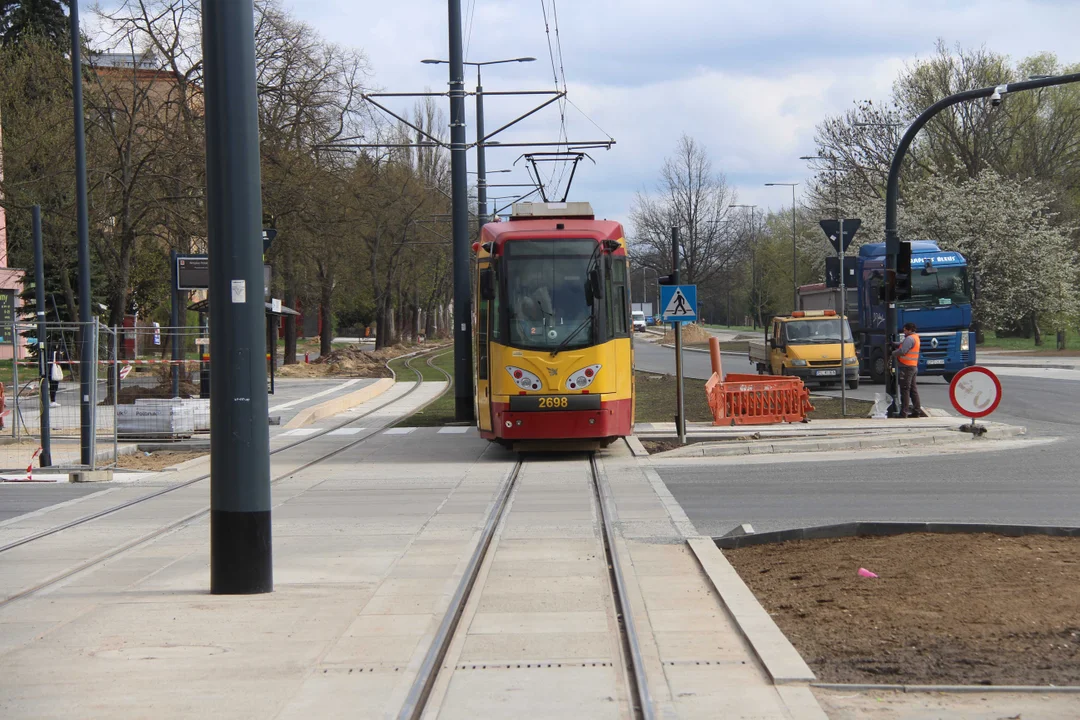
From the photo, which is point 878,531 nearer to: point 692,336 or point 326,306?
point 326,306

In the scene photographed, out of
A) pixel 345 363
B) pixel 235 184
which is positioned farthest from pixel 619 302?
pixel 345 363

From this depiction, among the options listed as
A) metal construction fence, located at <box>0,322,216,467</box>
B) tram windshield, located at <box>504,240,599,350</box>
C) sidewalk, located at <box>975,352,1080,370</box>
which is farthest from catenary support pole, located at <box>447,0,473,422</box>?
sidewalk, located at <box>975,352,1080,370</box>

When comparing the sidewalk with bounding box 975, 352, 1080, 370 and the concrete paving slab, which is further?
the sidewalk with bounding box 975, 352, 1080, 370

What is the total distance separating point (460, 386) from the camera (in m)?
24.2

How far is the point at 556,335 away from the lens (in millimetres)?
17219

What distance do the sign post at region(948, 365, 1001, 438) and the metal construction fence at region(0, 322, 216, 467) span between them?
40.5 ft

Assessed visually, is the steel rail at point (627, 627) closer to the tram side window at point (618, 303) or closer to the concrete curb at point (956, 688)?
the concrete curb at point (956, 688)

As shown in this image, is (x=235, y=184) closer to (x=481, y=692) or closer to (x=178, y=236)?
(x=481, y=692)

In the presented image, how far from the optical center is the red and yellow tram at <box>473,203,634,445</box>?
1708cm

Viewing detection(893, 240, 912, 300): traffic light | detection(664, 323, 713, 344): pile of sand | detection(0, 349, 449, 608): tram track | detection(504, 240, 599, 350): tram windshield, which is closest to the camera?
detection(0, 349, 449, 608): tram track

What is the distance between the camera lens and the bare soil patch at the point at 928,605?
5965 millimetres

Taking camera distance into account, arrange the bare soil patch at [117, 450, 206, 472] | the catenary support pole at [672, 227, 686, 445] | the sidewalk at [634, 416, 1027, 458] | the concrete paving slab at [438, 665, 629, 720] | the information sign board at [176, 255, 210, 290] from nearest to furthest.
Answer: the concrete paving slab at [438, 665, 629, 720]
the bare soil patch at [117, 450, 206, 472]
the sidewalk at [634, 416, 1027, 458]
the catenary support pole at [672, 227, 686, 445]
the information sign board at [176, 255, 210, 290]

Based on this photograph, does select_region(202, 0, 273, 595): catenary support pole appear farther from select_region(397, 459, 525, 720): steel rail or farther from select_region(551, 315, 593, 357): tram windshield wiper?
select_region(551, 315, 593, 357): tram windshield wiper

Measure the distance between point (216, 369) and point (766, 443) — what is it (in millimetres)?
11823
